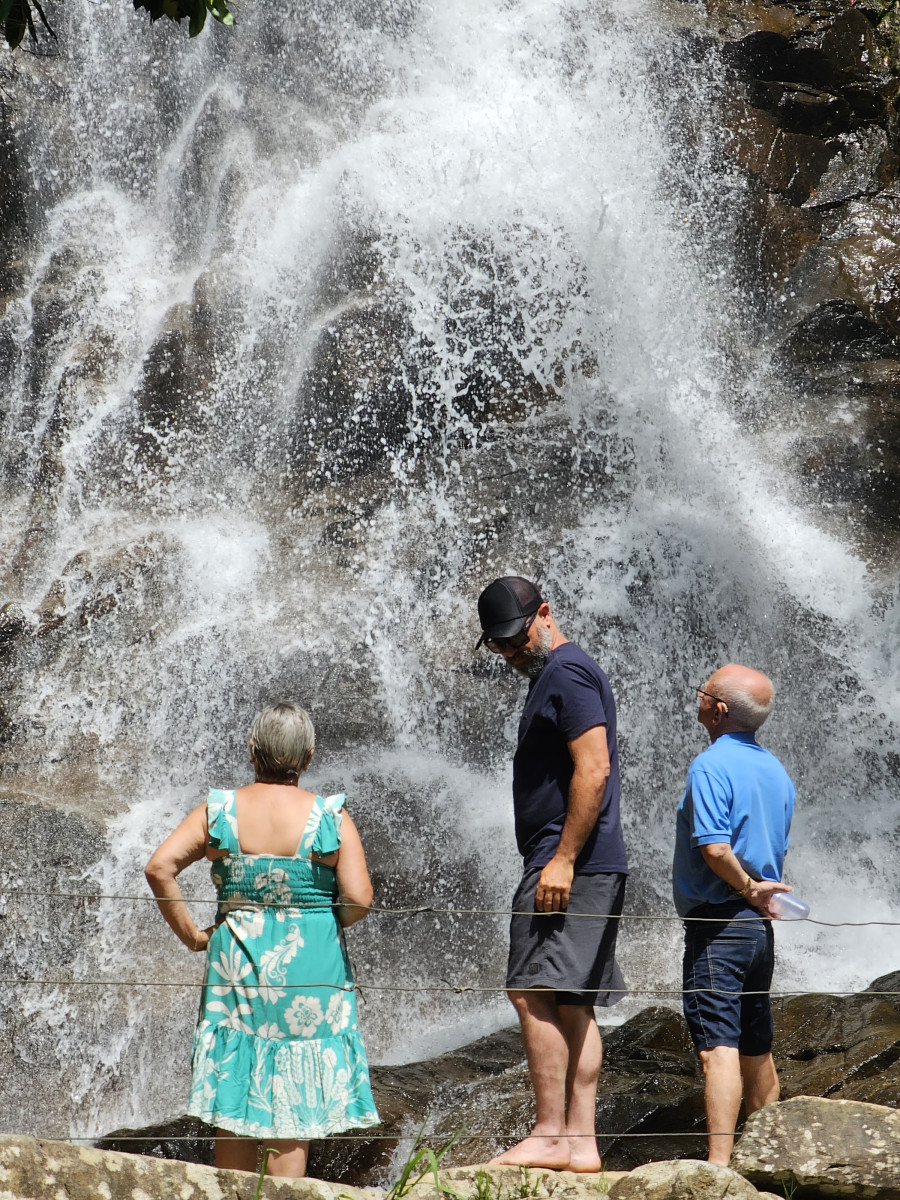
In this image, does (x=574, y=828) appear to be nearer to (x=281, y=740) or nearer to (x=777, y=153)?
(x=281, y=740)

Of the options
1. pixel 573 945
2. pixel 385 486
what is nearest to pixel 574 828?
pixel 573 945

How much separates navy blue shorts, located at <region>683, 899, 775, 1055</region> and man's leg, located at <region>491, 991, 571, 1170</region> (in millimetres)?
431

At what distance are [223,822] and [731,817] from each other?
63.0 inches

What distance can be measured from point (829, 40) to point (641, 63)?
6.01ft

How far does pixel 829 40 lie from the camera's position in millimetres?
12531

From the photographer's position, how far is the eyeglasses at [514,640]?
4141 millimetres

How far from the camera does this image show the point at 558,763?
4.04 metres

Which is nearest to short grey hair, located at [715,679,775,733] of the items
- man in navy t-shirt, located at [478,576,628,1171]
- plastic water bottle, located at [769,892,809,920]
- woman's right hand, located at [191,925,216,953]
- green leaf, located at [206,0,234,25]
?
man in navy t-shirt, located at [478,576,628,1171]

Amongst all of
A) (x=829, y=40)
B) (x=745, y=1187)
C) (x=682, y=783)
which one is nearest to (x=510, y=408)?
(x=682, y=783)

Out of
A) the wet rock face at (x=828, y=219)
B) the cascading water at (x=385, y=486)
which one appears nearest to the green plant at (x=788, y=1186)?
the cascading water at (x=385, y=486)

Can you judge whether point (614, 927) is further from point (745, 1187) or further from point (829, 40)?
point (829, 40)

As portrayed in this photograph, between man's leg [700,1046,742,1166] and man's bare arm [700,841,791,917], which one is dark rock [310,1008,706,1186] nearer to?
man's leg [700,1046,742,1166]

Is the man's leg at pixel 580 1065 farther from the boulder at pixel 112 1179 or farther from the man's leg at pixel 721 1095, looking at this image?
the boulder at pixel 112 1179

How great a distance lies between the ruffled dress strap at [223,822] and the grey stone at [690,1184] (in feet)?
4.49
